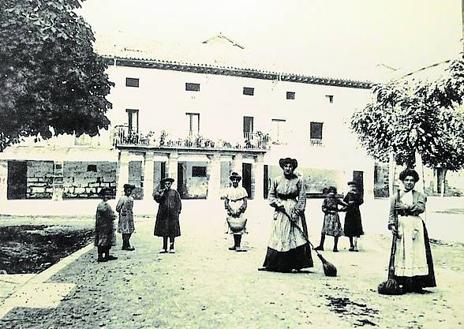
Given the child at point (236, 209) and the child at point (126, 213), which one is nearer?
the child at point (126, 213)

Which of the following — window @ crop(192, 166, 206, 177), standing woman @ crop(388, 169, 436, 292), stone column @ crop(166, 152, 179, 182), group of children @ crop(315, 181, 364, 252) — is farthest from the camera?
group of children @ crop(315, 181, 364, 252)

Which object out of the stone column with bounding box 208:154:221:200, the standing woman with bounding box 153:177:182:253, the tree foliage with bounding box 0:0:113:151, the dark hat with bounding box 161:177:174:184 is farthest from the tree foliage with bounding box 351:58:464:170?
the standing woman with bounding box 153:177:182:253

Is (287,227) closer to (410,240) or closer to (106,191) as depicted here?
(410,240)

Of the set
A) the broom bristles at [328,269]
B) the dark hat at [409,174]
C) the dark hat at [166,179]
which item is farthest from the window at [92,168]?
the dark hat at [409,174]

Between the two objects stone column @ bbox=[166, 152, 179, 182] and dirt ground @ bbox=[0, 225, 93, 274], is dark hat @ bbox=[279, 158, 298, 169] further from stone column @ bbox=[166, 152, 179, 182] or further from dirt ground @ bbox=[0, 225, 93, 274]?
dirt ground @ bbox=[0, 225, 93, 274]

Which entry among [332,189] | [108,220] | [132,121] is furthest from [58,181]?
[332,189]

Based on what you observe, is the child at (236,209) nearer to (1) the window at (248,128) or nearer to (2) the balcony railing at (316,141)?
(1) the window at (248,128)

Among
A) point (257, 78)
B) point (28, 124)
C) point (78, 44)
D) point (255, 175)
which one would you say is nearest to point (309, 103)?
point (257, 78)
